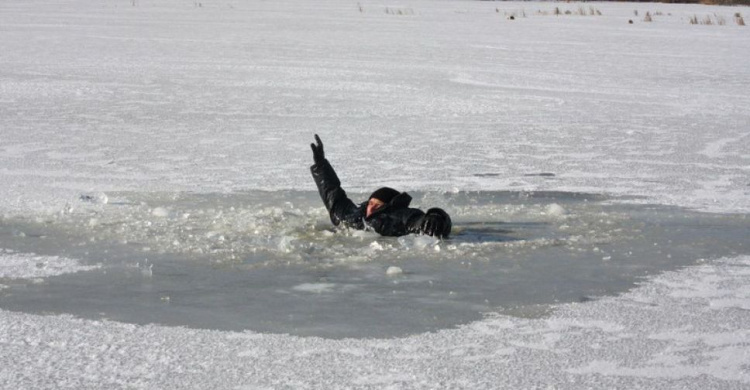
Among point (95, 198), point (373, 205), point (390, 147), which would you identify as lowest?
point (390, 147)

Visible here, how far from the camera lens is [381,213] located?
19.3ft

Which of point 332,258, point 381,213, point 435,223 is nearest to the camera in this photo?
point 332,258

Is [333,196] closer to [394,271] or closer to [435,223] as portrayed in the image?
[435,223]

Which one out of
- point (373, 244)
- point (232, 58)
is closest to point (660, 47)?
point (232, 58)

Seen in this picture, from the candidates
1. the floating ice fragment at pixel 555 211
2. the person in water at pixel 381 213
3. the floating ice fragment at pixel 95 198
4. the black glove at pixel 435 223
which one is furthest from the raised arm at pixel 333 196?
the floating ice fragment at pixel 95 198

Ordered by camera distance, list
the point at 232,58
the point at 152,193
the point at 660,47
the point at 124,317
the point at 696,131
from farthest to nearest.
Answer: the point at 660,47 → the point at 232,58 → the point at 696,131 → the point at 152,193 → the point at 124,317

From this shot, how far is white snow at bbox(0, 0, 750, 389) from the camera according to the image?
12.6ft

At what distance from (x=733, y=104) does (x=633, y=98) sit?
115cm

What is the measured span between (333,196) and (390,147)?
310 centimetres

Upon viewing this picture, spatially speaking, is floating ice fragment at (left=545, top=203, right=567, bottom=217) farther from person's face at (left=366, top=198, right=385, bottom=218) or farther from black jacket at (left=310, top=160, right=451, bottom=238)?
person's face at (left=366, top=198, right=385, bottom=218)

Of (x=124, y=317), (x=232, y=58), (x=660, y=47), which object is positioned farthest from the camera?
(x=660, y=47)

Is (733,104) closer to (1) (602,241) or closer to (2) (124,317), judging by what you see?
(1) (602,241)

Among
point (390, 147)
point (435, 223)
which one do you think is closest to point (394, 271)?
point (435, 223)

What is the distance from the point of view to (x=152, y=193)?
7047 mm
